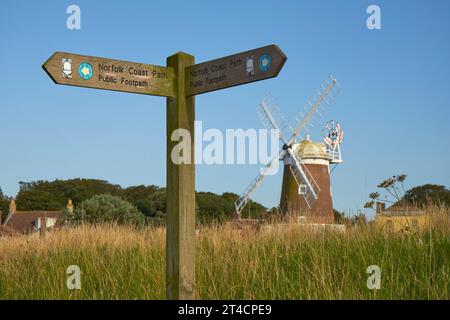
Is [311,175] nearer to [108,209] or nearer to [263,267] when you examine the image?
[108,209]

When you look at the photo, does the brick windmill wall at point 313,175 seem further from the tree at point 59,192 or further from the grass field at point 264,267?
the tree at point 59,192

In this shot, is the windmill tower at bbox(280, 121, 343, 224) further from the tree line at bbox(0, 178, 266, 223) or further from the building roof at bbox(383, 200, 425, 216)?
the building roof at bbox(383, 200, 425, 216)

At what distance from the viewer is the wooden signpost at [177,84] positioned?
4.62 meters

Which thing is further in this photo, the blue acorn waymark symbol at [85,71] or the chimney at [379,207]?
the chimney at [379,207]

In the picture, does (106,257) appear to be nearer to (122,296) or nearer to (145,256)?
(145,256)

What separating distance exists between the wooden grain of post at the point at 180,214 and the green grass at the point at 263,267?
2.52 feet

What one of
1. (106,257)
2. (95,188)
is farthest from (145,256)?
(95,188)

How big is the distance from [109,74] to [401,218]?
16.9 ft

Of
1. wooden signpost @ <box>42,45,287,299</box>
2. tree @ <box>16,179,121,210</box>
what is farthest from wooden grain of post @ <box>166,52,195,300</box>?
tree @ <box>16,179,121,210</box>

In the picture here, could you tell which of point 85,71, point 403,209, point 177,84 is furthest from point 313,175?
point 85,71

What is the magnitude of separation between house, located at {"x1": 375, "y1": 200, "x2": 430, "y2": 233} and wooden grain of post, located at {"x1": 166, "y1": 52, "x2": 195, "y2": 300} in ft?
11.6

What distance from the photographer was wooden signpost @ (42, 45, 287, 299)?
15.2 feet

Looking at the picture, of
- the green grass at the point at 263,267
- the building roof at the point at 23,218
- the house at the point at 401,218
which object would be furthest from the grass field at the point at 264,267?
the building roof at the point at 23,218

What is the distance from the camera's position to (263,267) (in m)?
6.23
